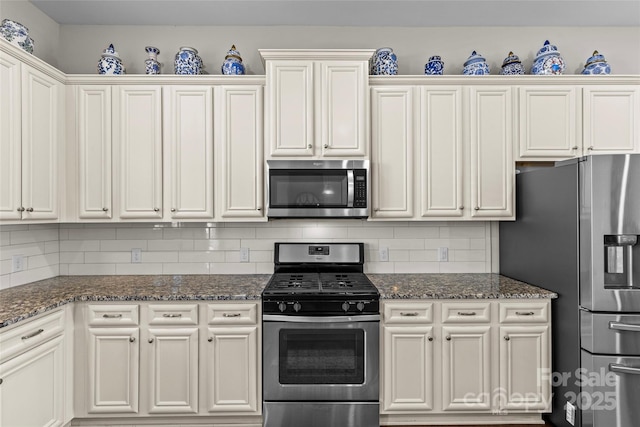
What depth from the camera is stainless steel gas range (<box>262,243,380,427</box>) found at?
8.11 feet

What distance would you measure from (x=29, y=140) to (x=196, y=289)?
1413 millimetres

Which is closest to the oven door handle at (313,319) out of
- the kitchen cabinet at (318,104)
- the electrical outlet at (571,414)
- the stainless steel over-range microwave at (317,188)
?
the stainless steel over-range microwave at (317,188)

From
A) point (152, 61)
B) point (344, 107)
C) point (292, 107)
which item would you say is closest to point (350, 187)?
point (344, 107)

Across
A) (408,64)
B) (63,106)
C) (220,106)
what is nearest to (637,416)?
(408,64)

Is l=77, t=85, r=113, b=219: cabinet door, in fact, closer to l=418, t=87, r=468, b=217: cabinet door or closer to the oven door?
the oven door

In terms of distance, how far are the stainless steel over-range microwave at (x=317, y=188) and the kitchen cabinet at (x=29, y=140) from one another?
1.50 metres

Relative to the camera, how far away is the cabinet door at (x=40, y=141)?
2434 millimetres

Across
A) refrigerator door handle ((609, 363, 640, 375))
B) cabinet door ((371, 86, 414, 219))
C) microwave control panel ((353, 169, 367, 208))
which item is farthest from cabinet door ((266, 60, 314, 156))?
refrigerator door handle ((609, 363, 640, 375))

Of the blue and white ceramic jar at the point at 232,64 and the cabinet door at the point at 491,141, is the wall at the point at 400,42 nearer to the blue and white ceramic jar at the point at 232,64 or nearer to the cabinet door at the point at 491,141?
the blue and white ceramic jar at the point at 232,64

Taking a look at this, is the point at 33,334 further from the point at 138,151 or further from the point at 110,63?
the point at 110,63

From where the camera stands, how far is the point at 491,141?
2.92 metres

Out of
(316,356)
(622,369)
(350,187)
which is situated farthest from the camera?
(350,187)

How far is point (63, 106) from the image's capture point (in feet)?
9.25

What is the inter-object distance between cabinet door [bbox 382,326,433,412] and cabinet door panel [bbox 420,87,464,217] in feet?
2.95
